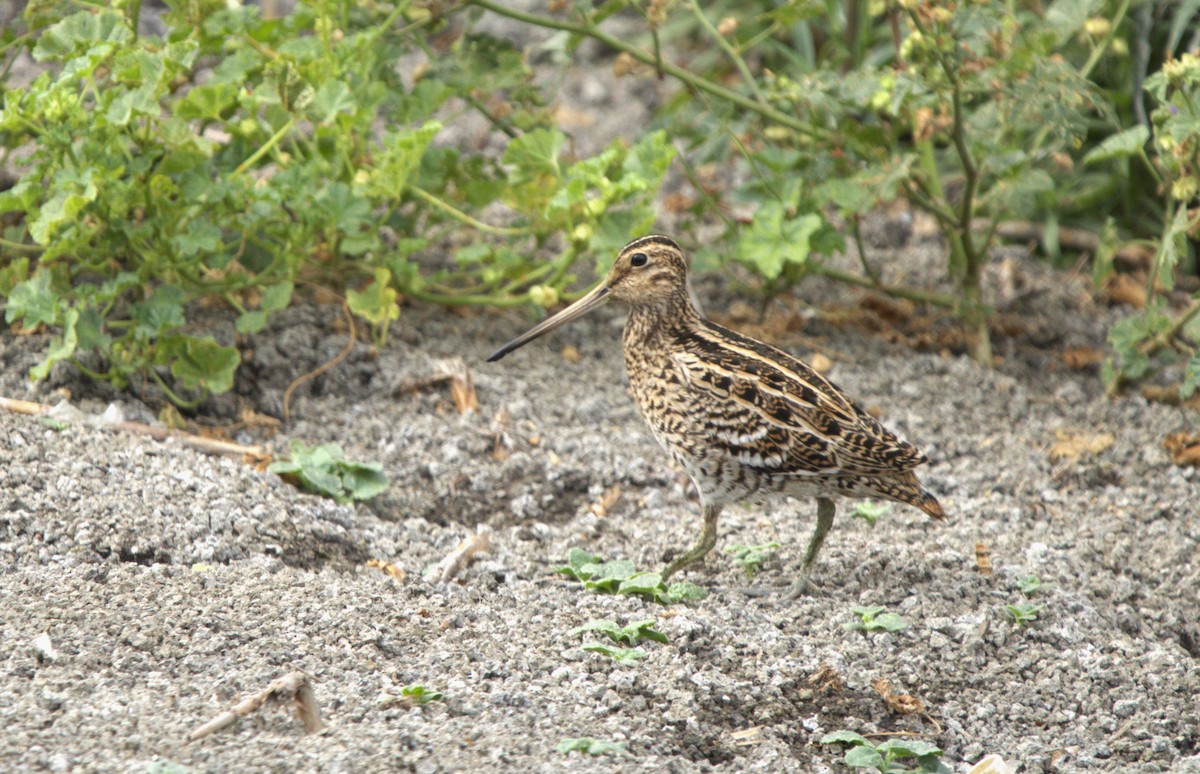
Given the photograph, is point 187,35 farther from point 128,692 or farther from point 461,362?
point 128,692

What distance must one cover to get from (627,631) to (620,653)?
0.13m

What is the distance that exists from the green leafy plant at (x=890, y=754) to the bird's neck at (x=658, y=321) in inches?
61.4

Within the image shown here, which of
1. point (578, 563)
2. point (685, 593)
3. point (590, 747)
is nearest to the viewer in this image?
point (590, 747)

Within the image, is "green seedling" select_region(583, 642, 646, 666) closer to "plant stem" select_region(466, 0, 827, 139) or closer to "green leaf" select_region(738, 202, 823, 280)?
"green leaf" select_region(738, 202, 823, 280)

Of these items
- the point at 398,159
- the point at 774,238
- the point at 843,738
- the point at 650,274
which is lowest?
the point at 843,738

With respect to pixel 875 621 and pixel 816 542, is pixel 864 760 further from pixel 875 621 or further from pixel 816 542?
pixel 816 542

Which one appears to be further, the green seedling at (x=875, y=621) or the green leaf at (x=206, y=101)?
the green leaf at (x=206, y=101)

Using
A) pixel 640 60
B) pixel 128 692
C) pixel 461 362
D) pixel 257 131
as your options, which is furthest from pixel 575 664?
pixel 640 60

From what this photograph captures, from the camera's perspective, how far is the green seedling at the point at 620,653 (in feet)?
12.1

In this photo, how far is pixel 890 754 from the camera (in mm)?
3430

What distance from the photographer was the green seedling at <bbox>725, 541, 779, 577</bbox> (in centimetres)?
446

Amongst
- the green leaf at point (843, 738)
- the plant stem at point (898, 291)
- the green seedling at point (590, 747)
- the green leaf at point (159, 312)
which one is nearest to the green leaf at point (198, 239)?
the green leaf at point (159, 312)

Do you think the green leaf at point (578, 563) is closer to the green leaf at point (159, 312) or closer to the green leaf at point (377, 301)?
the green leaf at point (377, 301)

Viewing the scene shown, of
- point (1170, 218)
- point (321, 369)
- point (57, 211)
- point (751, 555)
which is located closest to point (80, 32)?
point (57, 211)
